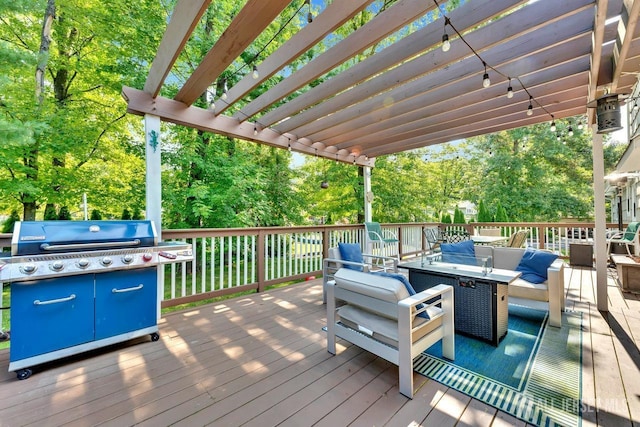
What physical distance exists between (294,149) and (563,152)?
1358cm

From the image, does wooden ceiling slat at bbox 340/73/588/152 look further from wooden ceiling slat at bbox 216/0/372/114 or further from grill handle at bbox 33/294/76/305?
grill handle at bbox 33/294/76/305

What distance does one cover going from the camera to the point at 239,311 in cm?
360

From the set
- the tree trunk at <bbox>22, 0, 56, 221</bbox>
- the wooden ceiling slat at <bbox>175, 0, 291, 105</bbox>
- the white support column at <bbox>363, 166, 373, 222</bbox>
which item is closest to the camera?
the wooden ceiling slat at <bbox>175, 0, 291, 105</bbox>

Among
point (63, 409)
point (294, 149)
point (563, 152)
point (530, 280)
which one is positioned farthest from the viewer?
point (563, 152)

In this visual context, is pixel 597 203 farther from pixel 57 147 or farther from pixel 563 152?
pixel 563 152

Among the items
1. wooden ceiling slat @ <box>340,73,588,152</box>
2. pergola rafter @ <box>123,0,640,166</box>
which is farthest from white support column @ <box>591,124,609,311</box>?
pergola rafter @ <box>123,0,640,166</box>

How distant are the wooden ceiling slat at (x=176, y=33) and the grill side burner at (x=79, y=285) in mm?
1644

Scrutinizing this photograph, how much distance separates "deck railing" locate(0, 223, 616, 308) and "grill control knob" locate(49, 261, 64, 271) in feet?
2.97

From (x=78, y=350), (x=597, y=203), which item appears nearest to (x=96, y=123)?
(x=78, y=350)

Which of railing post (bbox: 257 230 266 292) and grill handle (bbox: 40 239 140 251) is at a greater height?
grill handle (bbox: 40 239 140 251)

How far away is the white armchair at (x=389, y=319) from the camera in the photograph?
73.0 inches

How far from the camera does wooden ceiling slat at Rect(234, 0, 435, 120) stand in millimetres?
2143

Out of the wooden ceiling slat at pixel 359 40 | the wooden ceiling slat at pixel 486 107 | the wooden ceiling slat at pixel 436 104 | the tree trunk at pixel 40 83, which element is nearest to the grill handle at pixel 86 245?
the wooden ceiling slat at pixel 359 40

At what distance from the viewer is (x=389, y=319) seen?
212 cm
